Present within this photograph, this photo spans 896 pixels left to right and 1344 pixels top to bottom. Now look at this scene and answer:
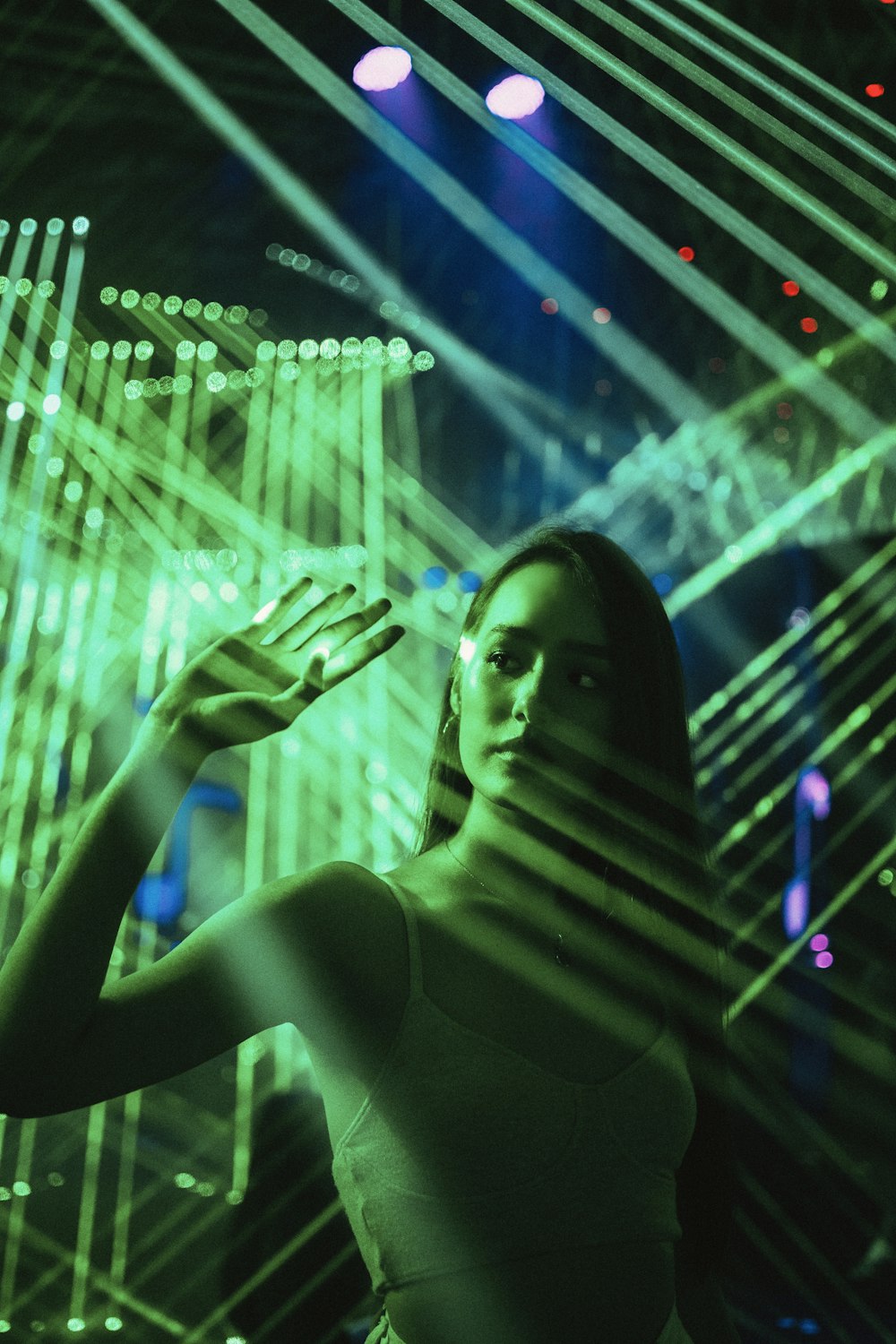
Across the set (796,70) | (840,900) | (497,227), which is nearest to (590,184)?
(497,227)

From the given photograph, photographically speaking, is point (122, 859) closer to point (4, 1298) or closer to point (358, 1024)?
point (358, 1024)

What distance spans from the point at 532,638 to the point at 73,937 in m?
0.68

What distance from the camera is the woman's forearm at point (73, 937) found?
37.4 inches

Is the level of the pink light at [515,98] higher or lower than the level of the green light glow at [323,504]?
higher

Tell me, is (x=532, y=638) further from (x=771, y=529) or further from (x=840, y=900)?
(x=771, y=529)

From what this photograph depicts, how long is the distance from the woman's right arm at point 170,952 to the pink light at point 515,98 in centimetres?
434

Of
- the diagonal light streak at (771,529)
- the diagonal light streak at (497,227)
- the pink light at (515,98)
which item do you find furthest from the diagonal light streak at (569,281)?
the diagonal light streak at (771,529)

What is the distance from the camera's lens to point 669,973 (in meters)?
1.58

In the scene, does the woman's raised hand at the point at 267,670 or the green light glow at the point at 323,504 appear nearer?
the woman's raised hand at the point at 267,670

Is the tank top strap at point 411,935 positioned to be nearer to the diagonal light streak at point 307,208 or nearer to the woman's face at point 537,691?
the woman's face at point 537,691

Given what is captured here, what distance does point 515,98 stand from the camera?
4.88 metres

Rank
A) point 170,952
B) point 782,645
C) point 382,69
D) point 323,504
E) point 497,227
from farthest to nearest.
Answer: point 323,504 < point 782,645 < point 497,227 < point 382,69 < point 170,952

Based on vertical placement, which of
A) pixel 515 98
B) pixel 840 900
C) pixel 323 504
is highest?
pixel 515 98

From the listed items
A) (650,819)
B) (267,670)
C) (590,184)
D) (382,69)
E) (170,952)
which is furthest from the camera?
(590,184)
